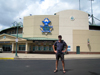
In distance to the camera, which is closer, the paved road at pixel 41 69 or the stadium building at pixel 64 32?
the paved road at pixel 41 69

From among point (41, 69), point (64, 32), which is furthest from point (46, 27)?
point (41, 69)

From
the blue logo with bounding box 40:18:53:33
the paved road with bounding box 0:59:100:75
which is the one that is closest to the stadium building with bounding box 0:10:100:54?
the blue logo with bounding box 40:18:53:33

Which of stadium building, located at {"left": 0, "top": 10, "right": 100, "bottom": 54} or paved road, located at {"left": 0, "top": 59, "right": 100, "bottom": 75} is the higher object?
stadium building, located at {"left": 0, "top": 10, "right": 100, "bottom": 54}

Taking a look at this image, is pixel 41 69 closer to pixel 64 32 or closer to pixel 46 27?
pixel 46 27

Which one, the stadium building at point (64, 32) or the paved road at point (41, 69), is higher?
the stadium building at point (64, 32)

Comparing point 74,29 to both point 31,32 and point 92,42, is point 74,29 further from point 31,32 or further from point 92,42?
point 31,32

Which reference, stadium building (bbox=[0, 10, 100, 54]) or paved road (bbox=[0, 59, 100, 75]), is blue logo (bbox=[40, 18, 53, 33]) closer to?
stadium building (bbox=[0, 10, 100, 54])

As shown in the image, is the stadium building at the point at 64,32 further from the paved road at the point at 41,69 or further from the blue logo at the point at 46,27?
the paved road at the point at 41,69

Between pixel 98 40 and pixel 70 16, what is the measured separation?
1030 cm

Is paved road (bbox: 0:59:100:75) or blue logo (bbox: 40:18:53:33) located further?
blue logo (bbox: 40:18:53:33)

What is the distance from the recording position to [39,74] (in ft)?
18.2

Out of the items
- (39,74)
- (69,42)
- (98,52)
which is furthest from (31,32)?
(39,74)

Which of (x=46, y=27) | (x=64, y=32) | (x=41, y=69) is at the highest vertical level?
(x=46, y=27)

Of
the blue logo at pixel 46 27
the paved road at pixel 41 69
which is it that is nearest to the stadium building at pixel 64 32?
the blue logo at pixel 46 27
